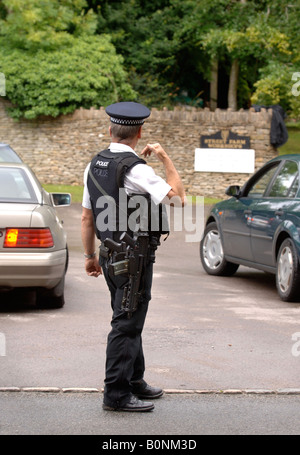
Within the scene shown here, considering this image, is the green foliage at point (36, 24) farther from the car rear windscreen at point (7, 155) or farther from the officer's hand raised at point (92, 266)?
the officer's hand raised at point (92, 266)

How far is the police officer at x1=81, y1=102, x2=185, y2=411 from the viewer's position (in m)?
5.18

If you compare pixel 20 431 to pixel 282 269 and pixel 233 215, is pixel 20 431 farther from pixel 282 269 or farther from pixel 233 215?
pixel 233 215

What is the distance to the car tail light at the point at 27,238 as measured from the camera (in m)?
8.55

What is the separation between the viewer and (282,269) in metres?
10.1

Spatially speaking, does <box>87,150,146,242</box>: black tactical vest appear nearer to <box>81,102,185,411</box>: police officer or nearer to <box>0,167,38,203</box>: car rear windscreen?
<box>81,102,185,411</box>: police officer

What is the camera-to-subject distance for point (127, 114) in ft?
17.3

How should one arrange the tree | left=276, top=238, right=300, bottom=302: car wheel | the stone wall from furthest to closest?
the tree → the stone wall → left=276, top=238, right=300, bottom=302: car wheel

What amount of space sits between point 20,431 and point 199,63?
3952 centimetres

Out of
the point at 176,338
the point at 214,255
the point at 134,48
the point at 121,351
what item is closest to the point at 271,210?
the point at 214,255

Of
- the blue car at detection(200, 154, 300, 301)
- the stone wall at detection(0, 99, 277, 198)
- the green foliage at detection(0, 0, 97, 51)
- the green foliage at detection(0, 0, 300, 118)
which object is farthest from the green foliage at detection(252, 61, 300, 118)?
the blue car at detection(200, 154, 300, 301)

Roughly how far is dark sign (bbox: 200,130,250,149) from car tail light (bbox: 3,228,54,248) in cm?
1843

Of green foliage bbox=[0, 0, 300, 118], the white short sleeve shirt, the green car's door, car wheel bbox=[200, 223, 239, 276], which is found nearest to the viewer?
the white short sleeve shirt

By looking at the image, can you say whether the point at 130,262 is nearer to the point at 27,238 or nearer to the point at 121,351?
the point at 121,351
